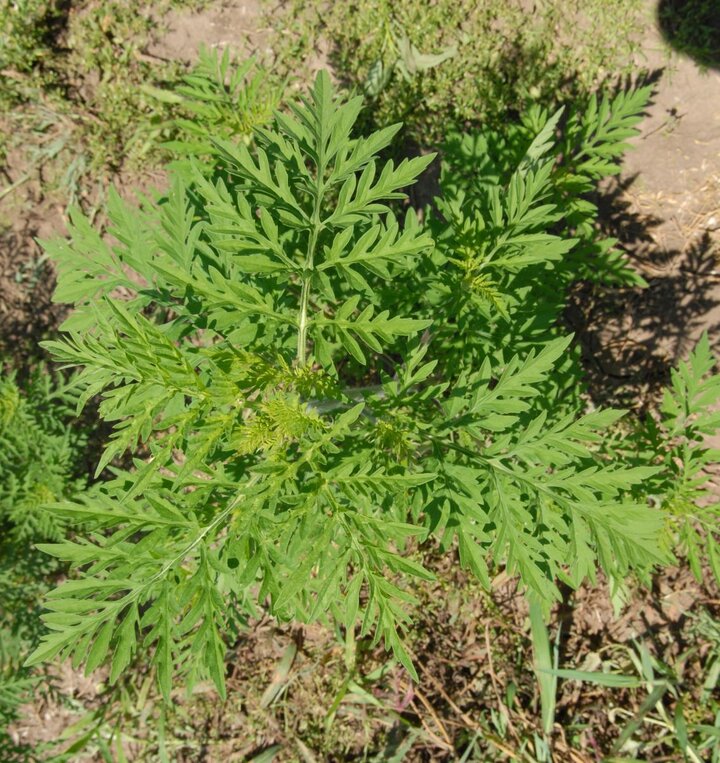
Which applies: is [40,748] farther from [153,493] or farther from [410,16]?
[410,16]

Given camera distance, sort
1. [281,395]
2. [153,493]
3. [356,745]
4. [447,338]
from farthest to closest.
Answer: [356,745]
[447,338]
[281,395]
[153,493]

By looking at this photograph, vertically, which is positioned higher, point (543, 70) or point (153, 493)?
point (543, 70)

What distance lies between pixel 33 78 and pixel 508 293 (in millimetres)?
4556

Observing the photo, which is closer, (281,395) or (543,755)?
(281,395)

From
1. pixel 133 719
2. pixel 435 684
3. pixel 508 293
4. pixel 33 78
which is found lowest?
pixel 133 719

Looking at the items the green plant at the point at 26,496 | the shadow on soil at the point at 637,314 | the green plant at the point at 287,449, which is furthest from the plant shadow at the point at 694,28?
the green plant at the point at 26,496

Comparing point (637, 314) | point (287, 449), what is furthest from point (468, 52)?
point (287, 449)

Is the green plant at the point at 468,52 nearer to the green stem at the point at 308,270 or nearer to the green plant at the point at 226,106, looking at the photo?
the green plant at the point at 226,106

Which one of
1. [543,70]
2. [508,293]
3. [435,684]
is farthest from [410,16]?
[435,684]

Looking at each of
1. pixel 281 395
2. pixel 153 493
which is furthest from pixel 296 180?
pixel 153 493

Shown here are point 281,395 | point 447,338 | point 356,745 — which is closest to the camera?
point 281,395

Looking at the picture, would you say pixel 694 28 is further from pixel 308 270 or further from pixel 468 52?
pixel 308 270

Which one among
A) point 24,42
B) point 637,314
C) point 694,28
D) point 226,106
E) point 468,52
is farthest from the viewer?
point 24,42

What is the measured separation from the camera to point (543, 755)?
4617 millimetres
